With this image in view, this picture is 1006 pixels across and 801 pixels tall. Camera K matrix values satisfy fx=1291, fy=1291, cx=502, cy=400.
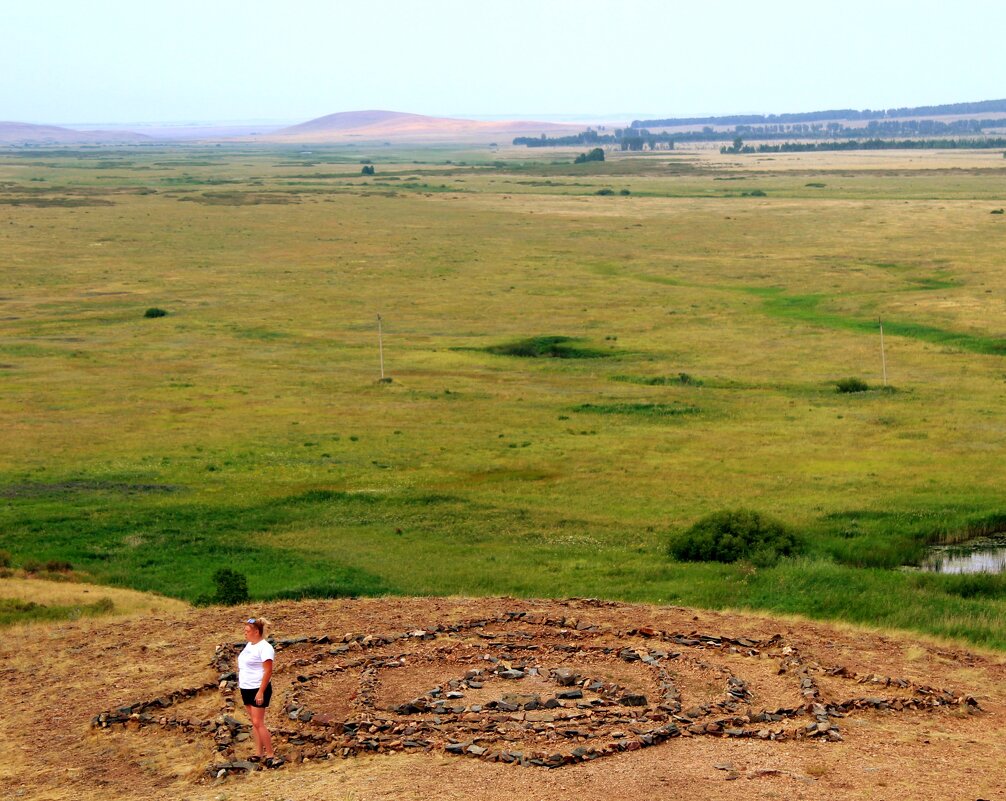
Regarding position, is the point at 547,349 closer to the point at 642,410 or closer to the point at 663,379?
the point at 663,379

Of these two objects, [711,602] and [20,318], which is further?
[20,318]

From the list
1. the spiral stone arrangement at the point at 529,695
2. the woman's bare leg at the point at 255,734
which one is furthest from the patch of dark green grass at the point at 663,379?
the woman's bare leg at the point at 255,734

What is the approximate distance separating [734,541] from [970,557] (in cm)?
691

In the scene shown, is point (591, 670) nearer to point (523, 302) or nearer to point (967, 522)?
point (967, 522)

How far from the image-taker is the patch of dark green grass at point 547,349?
211ft

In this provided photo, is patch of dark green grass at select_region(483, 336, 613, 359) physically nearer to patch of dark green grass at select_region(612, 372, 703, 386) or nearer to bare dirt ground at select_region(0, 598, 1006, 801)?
patch of dark green grass at select_region(612, 372, 703, 386)

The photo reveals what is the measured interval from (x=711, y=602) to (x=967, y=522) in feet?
38.4

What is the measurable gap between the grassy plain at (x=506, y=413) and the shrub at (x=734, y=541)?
2.64ft

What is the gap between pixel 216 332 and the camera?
71.5 meters

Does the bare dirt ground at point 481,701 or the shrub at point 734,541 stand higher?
the bare dirt ground at point 481,701

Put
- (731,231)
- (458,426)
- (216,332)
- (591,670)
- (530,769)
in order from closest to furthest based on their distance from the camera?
(530,769)
(591,670)
(458,426)
(216,332)
(731,231)

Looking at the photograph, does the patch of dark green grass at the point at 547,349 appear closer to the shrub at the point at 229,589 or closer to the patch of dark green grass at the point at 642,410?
the patch of dark green grass at the point at 642,410

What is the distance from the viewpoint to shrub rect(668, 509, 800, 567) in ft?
104

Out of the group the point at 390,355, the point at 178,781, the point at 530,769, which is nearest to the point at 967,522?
the point at 530,769
